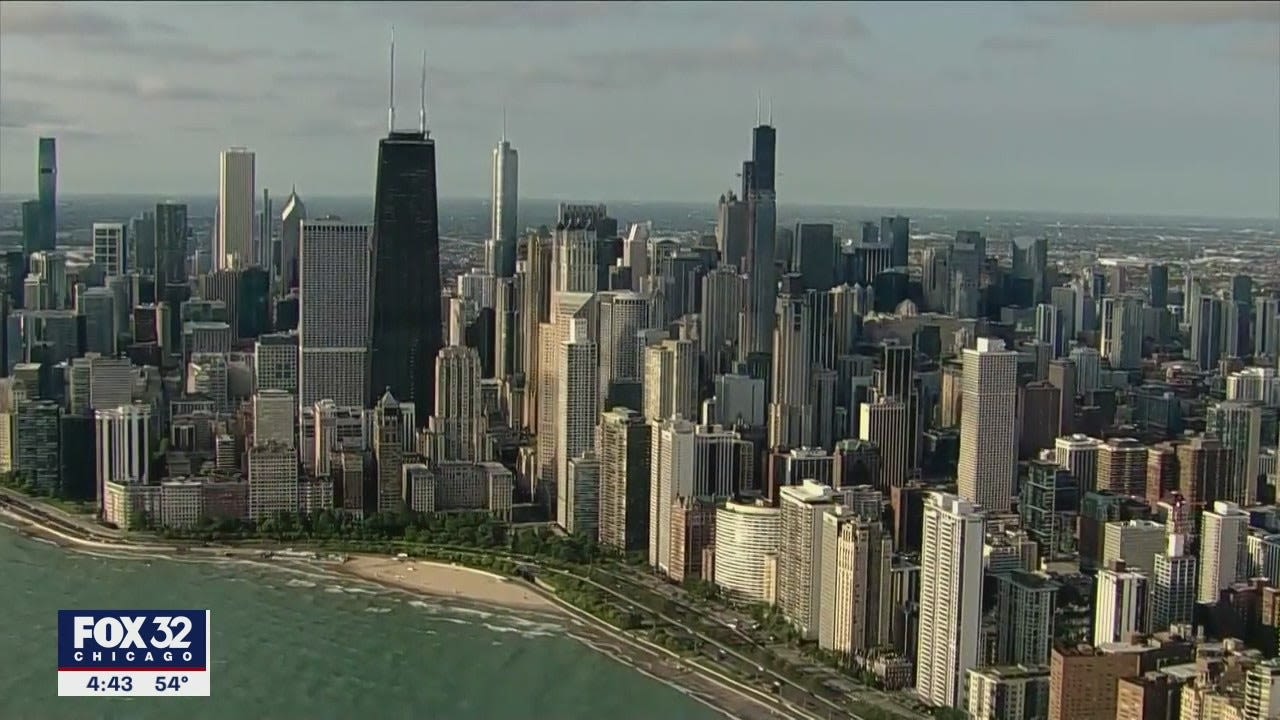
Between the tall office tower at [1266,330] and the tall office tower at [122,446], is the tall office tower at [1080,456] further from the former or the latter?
the tall office tower at [122,446]

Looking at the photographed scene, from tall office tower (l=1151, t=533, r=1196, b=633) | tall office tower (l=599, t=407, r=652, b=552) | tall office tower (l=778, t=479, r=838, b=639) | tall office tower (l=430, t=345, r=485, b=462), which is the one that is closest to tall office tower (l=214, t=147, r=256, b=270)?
tall office tower (l=430, t=345, r=485, b=462)

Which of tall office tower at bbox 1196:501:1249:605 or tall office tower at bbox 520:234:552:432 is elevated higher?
tall office tower at bbox 520:234:552:432

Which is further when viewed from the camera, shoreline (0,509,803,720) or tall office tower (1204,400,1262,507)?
tall office tower (1204,400,1262,507)

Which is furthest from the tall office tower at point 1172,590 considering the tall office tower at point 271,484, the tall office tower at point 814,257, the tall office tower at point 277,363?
the tall office tower at point 277,363

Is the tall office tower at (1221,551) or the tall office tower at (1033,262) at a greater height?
the tall office tower at (1033,262)

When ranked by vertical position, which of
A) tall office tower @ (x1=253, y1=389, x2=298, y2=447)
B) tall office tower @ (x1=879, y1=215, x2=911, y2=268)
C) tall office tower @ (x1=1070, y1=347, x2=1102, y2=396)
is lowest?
tall office tower @ (x1=253, y1=389, x2=298, y2=447)

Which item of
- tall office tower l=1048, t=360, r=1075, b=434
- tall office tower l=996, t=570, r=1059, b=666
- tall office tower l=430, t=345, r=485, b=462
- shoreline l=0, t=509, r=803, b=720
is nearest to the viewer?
tall office tower l=996, t=570, r=1059, b=666

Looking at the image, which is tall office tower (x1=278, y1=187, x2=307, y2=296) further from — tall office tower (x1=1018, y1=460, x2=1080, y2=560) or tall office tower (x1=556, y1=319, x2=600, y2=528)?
tall office tower (x1=1018, y1=460, x2=1080, y2=560)
